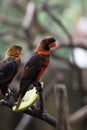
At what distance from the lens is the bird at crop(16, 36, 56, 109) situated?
66 centimetres

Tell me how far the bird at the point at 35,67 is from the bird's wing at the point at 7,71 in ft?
0.07

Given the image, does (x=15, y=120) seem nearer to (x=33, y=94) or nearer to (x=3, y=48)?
(x=3, y=48)

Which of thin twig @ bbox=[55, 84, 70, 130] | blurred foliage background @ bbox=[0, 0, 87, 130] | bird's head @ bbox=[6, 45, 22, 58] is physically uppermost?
bird's head @ bbox=[6, 45, 22, 58]

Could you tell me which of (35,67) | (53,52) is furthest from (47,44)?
(53,52)

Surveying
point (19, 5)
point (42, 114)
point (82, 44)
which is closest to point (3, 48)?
point (19, 5)

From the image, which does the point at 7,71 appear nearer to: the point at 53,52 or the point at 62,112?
the point at 62,112

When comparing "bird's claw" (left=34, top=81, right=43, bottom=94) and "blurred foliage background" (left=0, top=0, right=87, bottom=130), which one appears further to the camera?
"blurred foliage background" (left=0, top=0, right=87, bottom=130)

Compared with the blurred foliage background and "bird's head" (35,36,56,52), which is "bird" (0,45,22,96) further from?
the blurred foliage background

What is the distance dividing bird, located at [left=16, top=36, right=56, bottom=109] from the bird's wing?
2 centimetres

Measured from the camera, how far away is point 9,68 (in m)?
0.67

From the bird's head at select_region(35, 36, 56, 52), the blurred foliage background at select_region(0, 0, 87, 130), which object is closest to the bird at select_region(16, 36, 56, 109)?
the bird's head at select_region(35, 36, 56, 52)

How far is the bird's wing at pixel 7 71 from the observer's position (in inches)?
25.8

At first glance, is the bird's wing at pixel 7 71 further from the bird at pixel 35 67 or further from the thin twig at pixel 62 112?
the thin twig at pixel 62 112

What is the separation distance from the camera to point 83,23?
4.94 metres
